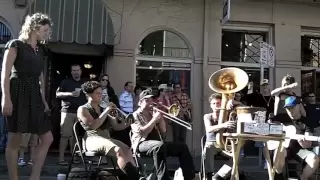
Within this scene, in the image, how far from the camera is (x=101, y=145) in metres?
5.84

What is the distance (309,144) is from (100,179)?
10.2ft

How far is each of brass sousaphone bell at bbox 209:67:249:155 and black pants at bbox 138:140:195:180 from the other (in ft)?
1.78

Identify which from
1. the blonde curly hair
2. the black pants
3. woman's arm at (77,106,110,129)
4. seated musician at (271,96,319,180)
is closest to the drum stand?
seated musician at (271,96,319,180)

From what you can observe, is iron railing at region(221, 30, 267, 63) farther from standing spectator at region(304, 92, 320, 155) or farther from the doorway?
standing spectator at region(304, 92, 320, 155)

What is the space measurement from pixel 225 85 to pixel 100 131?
1833mm

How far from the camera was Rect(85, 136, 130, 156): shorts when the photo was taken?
19.0 feet

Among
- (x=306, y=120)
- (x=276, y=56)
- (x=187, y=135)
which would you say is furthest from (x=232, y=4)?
(x=306, y=120)

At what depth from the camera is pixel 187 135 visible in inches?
445

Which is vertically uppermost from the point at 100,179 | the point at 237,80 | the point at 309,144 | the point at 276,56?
the point at 276,56

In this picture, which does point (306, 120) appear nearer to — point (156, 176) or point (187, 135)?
point (156, 176)

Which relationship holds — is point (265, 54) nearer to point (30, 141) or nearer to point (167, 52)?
point (167, 52)

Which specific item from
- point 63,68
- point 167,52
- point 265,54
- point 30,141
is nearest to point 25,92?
A: point 30,141

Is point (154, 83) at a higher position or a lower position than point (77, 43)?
lower

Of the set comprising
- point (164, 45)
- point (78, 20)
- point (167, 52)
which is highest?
point (78, 20)
